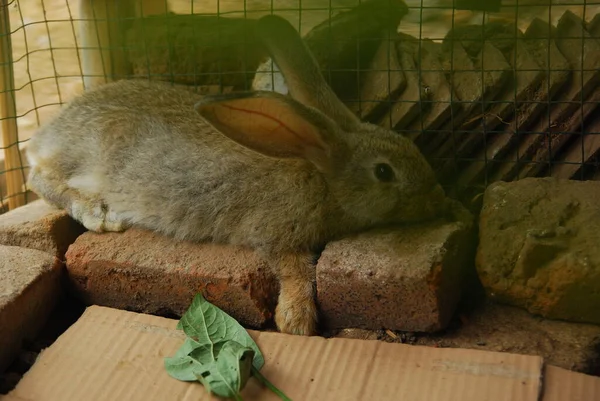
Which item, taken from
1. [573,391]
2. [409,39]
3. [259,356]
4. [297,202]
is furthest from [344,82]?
[573,391]

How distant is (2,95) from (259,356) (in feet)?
7.56

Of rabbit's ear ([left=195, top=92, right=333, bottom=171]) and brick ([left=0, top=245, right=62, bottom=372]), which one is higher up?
rabbit's ear ([left=195, top=92, right=333, bottom=171])

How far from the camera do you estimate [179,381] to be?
2629 mm

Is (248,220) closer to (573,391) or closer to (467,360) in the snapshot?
(467,360)

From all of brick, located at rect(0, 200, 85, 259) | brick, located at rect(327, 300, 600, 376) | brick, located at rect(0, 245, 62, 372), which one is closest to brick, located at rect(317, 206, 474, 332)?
brick, located at rect(327, 300, 600, 376)

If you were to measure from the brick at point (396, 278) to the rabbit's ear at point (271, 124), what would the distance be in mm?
411

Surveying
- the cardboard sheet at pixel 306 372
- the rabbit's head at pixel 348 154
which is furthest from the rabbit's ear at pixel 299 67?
the cardboard sheet at pixel 306 372

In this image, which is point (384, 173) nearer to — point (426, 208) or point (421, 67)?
point (426, 208)

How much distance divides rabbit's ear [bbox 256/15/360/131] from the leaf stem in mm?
1234

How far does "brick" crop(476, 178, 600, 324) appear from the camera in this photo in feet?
8.89

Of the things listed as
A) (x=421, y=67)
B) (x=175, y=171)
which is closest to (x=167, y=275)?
(x=175, y=171)

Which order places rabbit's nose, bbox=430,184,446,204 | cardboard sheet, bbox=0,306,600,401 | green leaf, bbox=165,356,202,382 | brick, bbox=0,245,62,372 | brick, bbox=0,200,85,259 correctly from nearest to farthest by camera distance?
cardboard sheet, bbox=0,306,600,401 < green leaf, bbox=165,356,202,382 < brick, bbox=0,245,62,372 < rabbit's nose, bbox=430,184,446,204 < brick, bbox=0,200,85,259

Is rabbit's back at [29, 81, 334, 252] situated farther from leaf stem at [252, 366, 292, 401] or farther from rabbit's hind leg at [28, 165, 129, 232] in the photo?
leaf stem at [252, 366, 292, 401]

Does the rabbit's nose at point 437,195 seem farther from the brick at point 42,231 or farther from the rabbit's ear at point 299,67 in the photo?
the brick at point 42,231
